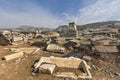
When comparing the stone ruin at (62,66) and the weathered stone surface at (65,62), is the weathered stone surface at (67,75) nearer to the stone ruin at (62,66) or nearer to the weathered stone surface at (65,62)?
the stone ruin at (62,66)

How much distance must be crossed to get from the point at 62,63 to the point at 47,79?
1619 millimetres

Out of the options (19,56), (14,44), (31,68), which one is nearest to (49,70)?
(31,68)

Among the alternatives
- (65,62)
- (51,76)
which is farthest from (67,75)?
(65,62)

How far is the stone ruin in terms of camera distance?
19.0 feet

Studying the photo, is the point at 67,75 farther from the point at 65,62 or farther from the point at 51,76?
the point at 65,62

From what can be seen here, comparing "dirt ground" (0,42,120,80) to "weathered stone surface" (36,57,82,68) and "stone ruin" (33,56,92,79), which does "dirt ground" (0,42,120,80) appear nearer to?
"stone ruin" (33,56,92,79)

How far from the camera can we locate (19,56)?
853 centimetres

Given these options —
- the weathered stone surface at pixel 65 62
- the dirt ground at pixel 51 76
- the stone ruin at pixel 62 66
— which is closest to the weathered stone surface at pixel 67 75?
the stone ruin at pixel 62 66

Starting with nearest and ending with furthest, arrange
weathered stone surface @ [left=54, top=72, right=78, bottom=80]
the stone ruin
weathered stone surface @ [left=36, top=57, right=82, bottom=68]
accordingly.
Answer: weathered stone surface @ [left=54, top=72, right=78, bottom=80] → the stone ruin → weathered stone surface @ [left=36, top=57, right=82, bottom=68]

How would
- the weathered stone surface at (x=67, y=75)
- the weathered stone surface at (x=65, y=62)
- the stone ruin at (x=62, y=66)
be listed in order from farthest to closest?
the weathered stone surface at (x=65, y=62) < the stone ruin at (x=62, y=66) < the weathered stone surface at (x=67, y=75)

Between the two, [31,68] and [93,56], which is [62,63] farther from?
[93,56]

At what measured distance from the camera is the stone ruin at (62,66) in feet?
19.0

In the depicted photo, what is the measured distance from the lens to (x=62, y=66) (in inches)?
271

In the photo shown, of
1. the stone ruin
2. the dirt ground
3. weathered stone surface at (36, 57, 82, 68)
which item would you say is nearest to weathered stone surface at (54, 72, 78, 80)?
the stone ruin
